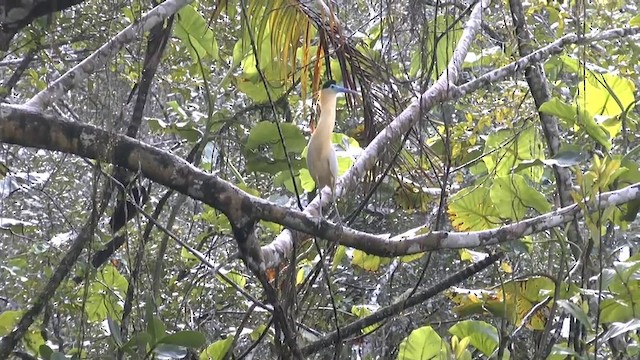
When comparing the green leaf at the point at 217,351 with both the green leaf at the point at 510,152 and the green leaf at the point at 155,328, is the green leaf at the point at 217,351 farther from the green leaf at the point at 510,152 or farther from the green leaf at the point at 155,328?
the green leaf at the point at 510,152

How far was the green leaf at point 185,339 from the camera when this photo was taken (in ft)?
5.78

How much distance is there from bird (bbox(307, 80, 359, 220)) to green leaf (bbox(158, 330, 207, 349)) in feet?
1.71

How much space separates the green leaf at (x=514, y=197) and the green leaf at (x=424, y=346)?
0.36m

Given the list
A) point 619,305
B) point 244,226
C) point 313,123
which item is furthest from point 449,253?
point 244,226

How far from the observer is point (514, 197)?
2.01m

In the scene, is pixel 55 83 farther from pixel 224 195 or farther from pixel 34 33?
pixel 224 195

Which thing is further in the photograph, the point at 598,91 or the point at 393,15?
the point at 598,91

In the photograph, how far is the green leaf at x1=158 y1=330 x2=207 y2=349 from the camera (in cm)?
176

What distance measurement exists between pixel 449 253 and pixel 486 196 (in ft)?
4.19

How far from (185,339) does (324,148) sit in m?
0.68

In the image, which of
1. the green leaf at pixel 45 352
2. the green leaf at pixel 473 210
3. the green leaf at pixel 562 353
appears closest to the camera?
the green leaf at pixel 562 353

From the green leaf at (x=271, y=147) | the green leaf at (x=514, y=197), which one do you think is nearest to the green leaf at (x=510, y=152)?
the green leaf at (x=514, y=197)

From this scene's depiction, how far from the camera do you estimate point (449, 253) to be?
133 inches

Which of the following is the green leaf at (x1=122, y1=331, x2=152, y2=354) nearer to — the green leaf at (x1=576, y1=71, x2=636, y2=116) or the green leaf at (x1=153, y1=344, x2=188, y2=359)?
the green leaf at (x1=153, y1=344, x2=188, y2=359)
